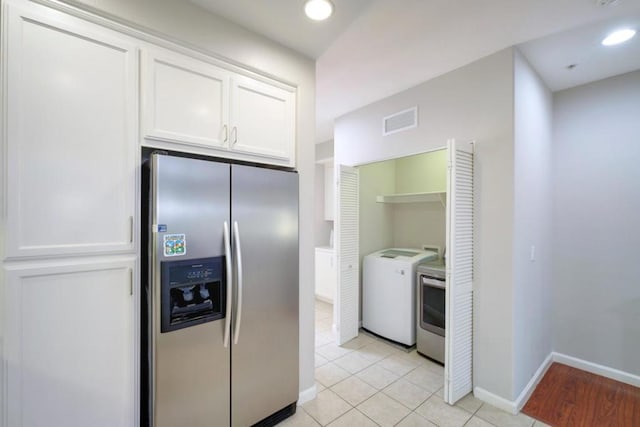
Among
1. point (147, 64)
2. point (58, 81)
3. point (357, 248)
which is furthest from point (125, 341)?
point (357, 248)

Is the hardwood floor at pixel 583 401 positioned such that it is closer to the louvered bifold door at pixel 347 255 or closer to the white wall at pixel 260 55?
the louvered bifold door at pixel 347 255

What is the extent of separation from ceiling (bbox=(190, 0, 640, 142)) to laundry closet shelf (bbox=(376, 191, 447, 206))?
127 cm

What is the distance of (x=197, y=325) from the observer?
59.6 inches

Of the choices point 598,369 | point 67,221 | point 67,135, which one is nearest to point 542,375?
point 598,369

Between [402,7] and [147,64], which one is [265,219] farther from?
[402,7]

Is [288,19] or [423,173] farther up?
[288,19]

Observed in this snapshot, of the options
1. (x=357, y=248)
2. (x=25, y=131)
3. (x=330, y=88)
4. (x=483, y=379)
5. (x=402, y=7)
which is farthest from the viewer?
(x=357, y=248)

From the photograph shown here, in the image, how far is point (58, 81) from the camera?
123 centimetres

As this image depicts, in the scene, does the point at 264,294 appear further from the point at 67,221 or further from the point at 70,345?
the point at 67,221

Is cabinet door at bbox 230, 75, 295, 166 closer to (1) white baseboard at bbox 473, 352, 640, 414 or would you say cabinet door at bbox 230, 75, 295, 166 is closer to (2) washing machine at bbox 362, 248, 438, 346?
(2) washing machine at bbox 362, 248, 438, 346

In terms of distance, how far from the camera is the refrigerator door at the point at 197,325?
138 centimetres

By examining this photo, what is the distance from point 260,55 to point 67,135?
1.21m

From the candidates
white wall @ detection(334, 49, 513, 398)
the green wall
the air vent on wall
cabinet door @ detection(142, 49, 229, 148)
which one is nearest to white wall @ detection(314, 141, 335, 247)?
the green wall

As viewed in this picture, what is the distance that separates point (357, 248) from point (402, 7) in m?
2.36
